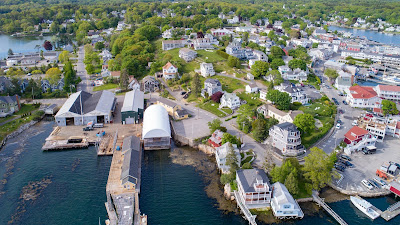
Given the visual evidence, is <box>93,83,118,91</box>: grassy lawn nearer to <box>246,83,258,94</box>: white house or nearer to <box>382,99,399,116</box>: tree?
<box>246,83,258,94</box>: white house

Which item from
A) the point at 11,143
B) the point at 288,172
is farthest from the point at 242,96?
the point at 11,143

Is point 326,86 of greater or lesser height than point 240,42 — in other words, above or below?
below

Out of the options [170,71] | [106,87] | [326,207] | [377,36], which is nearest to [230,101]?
[170,71]

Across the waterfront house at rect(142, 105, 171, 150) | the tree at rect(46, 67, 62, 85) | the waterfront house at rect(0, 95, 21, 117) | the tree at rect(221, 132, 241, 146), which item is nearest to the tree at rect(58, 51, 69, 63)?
the tree at rect(46, 67, 62, 85)

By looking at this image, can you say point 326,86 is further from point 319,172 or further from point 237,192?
point 237,192

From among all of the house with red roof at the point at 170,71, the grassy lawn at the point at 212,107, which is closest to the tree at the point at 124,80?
the house with red roof at the point at 170,71

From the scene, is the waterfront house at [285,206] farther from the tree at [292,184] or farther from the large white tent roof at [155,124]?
the large white tent roof at [155,124]
